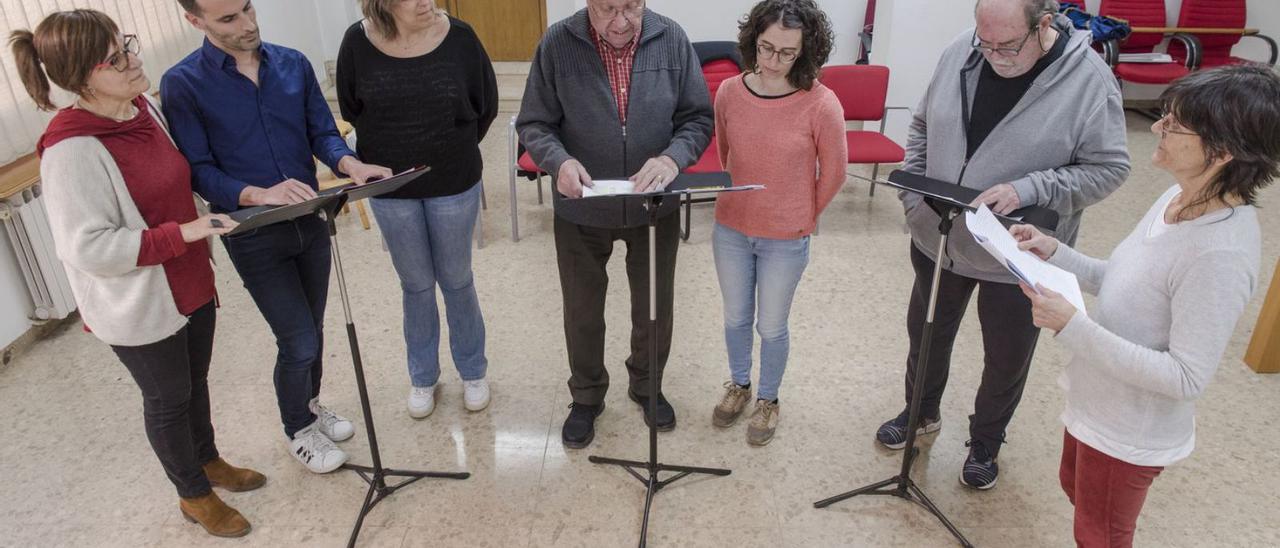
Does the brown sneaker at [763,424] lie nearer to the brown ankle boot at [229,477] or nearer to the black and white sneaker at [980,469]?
the black and white sneaker at [980,469]

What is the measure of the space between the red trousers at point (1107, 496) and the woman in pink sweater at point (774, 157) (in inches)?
33.3

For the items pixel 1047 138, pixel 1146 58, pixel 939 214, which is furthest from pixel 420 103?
pixel 1146 58

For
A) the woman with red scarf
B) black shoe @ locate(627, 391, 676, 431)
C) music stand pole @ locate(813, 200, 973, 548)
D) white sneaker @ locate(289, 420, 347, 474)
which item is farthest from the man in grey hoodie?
white sneaker @ locate(289, 420, 347, 474)

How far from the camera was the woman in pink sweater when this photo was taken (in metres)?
1.94

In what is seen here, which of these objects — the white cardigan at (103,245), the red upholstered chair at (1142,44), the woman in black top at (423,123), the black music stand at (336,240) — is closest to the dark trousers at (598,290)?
the woman in black top at (423,123)

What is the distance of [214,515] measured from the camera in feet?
7.02

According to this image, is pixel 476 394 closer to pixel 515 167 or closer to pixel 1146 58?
pixel 515 167

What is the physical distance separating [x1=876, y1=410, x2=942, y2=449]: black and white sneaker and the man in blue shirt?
1.66 m

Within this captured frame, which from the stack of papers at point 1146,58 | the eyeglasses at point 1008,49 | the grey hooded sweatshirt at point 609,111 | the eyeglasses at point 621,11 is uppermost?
the eyeglasses at point 621,11

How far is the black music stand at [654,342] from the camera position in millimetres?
1831

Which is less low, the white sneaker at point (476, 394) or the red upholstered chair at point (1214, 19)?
the red upholstered chair at point (1214, 19)

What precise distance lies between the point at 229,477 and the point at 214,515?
19 cm

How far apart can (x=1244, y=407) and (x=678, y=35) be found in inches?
88.5

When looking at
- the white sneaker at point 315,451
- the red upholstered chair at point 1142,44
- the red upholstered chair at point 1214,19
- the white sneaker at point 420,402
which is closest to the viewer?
the white sneaker at point 315,451
